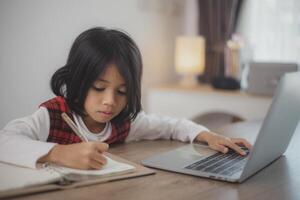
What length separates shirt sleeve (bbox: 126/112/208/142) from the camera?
1404 mm

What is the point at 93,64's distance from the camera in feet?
3.80

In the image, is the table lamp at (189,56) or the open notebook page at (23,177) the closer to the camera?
the open notebook page at (23,177)

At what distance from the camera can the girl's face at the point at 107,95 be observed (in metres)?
1.14

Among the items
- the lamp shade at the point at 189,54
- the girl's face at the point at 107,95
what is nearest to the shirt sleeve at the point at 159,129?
the girl's face at the point at 107,95

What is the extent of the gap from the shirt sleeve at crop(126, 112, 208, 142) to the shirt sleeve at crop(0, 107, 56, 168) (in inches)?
12.8

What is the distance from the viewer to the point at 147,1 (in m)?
2.79

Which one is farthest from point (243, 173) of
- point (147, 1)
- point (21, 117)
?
point (147, 1)

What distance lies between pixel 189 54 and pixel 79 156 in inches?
90.5

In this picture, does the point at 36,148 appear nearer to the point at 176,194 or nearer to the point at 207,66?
the point at 176,194

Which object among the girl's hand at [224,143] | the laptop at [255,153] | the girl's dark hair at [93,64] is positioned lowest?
the girl's hand at [224,143]

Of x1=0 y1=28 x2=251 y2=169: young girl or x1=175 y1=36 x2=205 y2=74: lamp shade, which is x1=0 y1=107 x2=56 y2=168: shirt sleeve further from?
x1=175 y1=36 x2=205 y2=74: lamp shade

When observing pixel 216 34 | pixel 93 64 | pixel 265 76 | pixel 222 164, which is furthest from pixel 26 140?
pixel 216 34

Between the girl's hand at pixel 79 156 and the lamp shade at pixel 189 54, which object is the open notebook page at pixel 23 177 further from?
the lamp shade at pixel 189 54

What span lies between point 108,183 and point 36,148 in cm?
17
